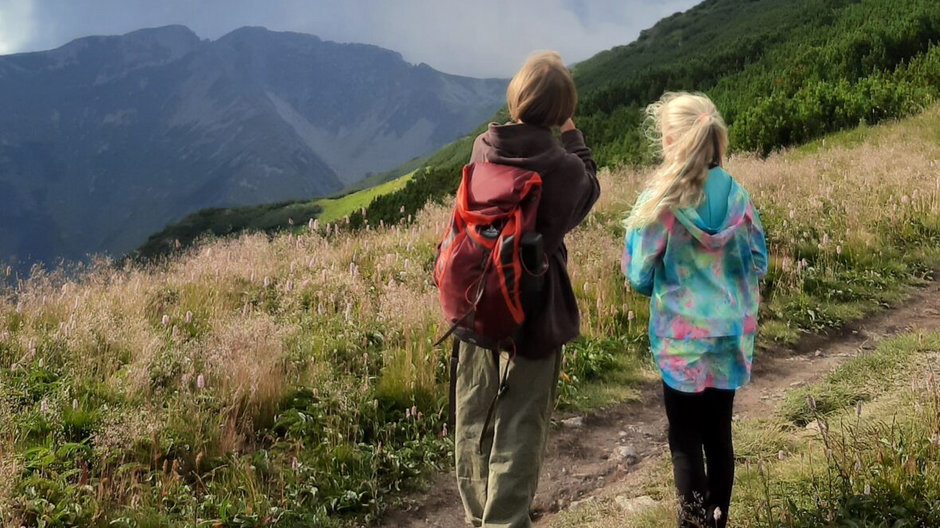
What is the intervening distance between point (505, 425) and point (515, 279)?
2.42 feet

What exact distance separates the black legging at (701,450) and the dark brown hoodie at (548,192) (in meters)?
0.64

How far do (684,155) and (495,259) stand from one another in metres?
1.01

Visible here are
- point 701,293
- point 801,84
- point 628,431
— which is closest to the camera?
point 701,293

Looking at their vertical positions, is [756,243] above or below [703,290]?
above

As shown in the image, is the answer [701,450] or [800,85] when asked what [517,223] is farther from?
[800,85]

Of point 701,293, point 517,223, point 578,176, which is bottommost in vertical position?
point 701,293

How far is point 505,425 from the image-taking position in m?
3.04

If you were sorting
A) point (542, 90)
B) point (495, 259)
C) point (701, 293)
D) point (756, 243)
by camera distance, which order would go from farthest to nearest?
point (756, 243) → point (701, 293) → point (542, 90) → point (495, 259)

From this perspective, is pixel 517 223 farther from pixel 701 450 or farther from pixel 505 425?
pixel 701 450

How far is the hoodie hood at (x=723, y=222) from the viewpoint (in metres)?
2.94

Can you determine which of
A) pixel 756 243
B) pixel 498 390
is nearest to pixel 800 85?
pixel 756 243

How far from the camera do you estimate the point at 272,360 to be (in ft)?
16.3

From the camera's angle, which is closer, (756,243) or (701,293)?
(701,293)

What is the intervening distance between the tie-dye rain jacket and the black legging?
123 mm
